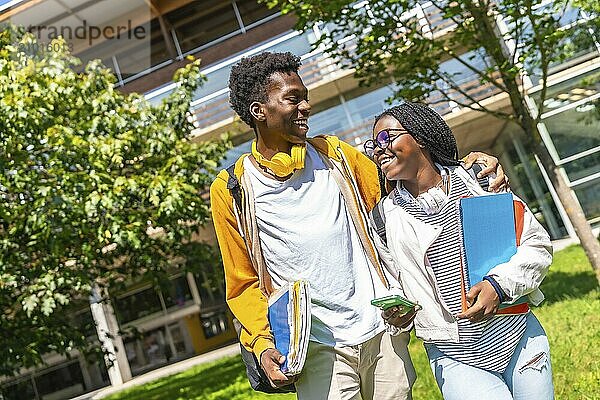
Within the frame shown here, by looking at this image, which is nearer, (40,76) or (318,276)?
(318,276)

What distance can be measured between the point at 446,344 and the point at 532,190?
22615mm

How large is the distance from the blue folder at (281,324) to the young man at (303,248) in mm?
30

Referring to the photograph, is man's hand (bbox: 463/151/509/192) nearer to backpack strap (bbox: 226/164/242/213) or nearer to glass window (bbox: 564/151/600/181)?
backpack strap (bbox: 226/164/242/213)

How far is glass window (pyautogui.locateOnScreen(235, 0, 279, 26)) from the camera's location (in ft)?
77.5

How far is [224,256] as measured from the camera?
2.73 metres

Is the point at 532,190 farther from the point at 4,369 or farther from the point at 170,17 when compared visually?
the point at 4,369

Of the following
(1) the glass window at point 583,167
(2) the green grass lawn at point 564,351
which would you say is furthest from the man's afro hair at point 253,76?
(1) the glass window at point 583,167

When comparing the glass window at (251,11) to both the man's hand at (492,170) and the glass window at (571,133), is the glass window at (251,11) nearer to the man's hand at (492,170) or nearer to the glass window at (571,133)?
the glass window at (571,133)

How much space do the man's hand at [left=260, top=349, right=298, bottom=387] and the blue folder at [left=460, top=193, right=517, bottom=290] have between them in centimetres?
71

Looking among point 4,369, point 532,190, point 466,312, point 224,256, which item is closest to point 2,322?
point 4,369

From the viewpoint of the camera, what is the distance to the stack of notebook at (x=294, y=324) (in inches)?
94.8

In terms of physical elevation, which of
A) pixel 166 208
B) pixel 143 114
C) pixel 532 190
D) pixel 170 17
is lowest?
pixel 532 190

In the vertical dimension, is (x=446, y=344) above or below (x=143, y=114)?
below

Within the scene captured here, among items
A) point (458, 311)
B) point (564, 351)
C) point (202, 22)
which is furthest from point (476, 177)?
point (202, 22)
